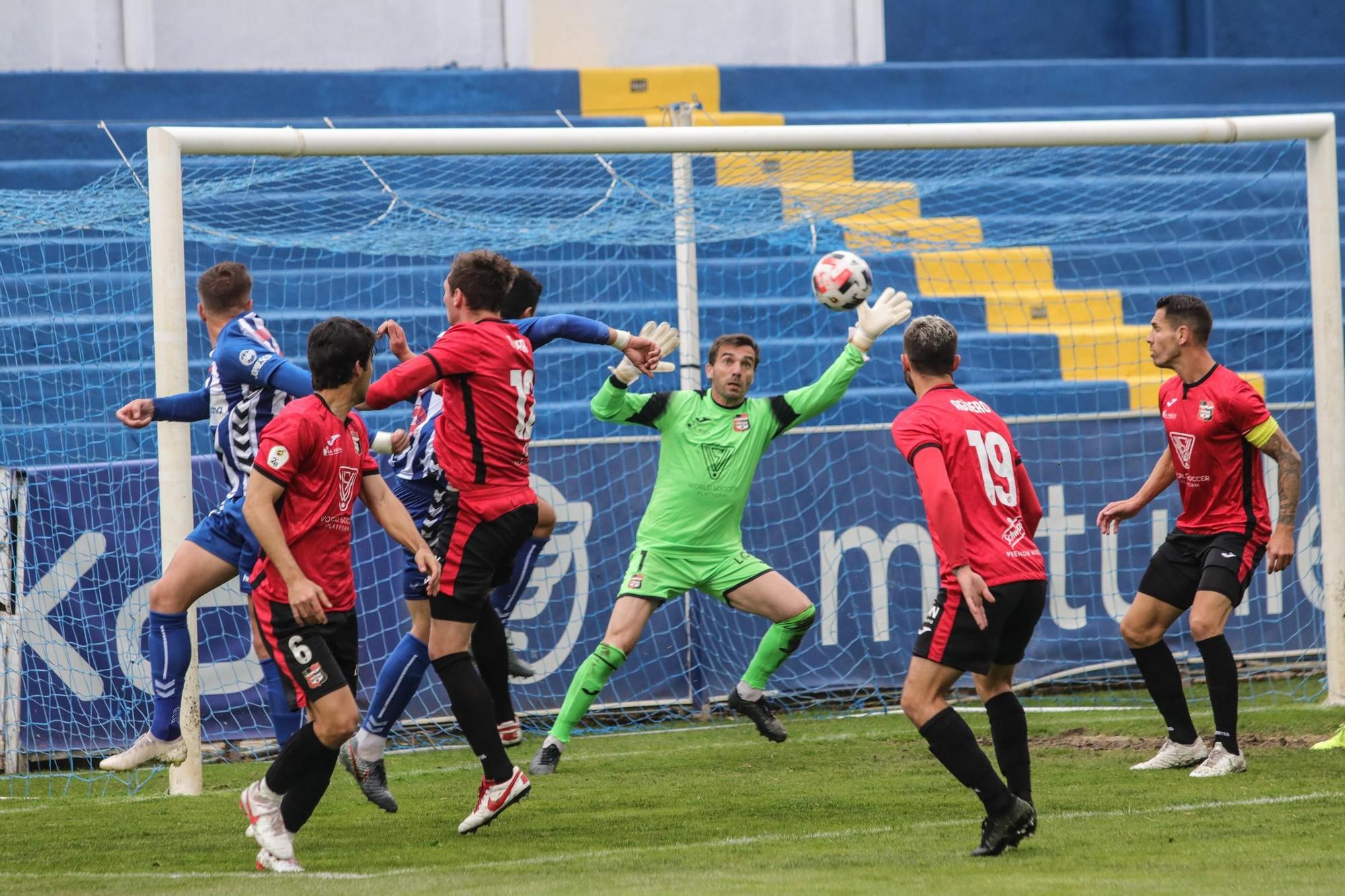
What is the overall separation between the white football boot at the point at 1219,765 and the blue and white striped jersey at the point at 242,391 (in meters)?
3.76

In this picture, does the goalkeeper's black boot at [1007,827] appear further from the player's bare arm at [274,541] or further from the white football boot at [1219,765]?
the player's bare arm at [274,541]

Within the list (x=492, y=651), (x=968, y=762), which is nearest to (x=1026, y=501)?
(x=968, y=762)

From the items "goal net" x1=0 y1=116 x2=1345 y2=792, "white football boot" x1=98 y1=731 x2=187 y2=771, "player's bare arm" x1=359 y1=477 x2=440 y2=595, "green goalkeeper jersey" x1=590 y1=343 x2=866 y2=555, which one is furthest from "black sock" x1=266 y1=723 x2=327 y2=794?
"green goalkeeper jersey" x1=590 y1=343 x2=866 y2=555

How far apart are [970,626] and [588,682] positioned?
242 centimetres

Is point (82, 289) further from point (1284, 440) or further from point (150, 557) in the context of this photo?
point (1284, 440)

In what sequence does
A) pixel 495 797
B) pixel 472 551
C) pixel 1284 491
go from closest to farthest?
pixel 495 797
pixel 472 551
pixel 1284 491

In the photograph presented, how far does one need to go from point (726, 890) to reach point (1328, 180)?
5.65 metres

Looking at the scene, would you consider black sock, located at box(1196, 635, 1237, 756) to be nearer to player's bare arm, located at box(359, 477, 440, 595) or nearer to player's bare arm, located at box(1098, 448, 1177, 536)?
player's bare arm, located at box(1098, 448, 1177, 536)

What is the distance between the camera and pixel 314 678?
4828 millimetres

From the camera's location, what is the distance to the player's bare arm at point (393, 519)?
5.19 meters

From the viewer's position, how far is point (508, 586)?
7.54m

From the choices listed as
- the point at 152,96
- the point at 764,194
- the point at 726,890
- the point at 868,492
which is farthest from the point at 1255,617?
the point at 152,96

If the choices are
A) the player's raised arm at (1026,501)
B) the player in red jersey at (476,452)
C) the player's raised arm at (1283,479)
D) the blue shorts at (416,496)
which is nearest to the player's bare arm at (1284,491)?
the player's raised arm at (1283,479)

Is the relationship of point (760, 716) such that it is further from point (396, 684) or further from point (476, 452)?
point (476, 452)
